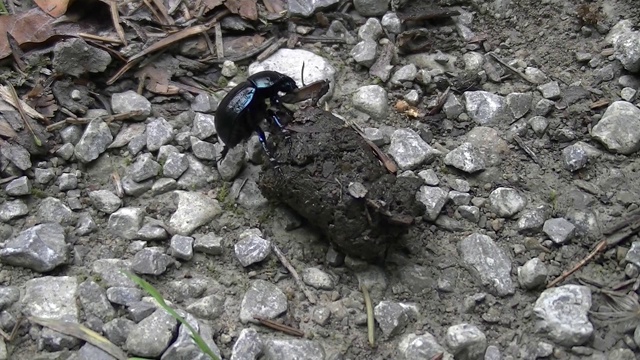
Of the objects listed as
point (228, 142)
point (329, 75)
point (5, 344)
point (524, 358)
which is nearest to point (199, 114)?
point (228, 142)

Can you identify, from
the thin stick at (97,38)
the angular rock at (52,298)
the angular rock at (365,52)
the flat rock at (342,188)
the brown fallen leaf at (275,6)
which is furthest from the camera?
the brown fallen leaf at (275,6)

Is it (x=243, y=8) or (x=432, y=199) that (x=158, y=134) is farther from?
(x=432, y=199)

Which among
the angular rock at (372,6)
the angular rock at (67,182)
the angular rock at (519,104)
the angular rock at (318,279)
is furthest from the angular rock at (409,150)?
the angular rock at (67,182)

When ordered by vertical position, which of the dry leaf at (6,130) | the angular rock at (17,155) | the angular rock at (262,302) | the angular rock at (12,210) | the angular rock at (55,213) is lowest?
the angular rock at (262,302)

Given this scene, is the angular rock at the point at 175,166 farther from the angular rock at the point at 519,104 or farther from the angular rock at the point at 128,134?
the angular rock at the point at 519,104

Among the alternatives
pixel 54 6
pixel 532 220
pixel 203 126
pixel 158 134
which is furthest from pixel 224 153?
pixel 532 220

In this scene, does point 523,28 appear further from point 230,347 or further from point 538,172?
point 230,347
